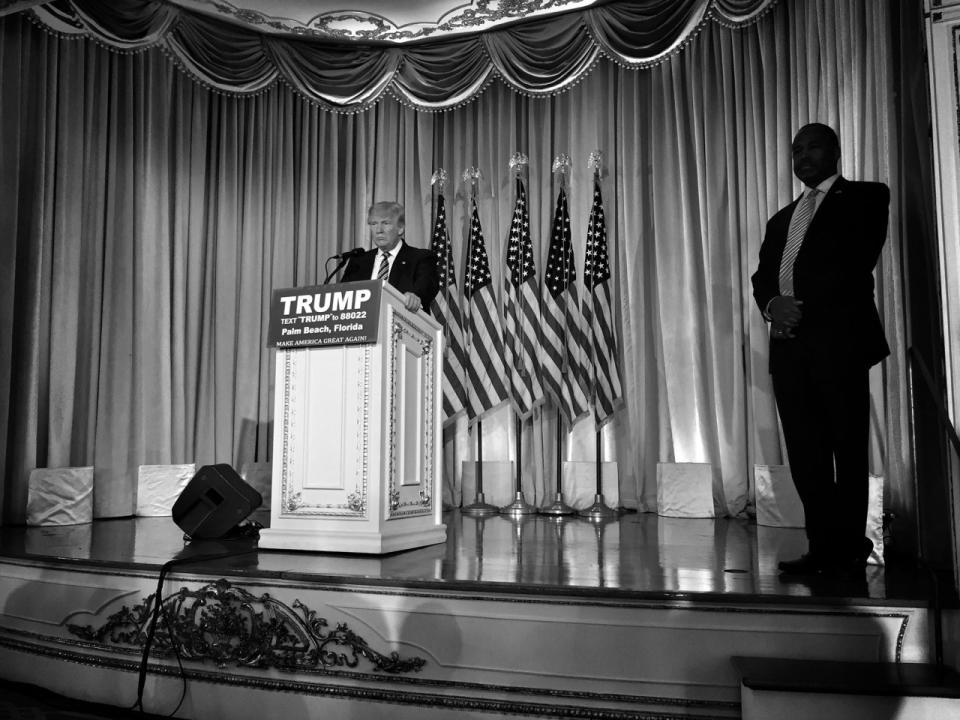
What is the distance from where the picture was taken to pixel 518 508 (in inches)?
210

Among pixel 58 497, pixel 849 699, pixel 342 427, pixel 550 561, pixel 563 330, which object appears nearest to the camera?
pixel 849 699

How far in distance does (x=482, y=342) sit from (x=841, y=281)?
10.8ft

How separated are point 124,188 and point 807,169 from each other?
4.55 meters

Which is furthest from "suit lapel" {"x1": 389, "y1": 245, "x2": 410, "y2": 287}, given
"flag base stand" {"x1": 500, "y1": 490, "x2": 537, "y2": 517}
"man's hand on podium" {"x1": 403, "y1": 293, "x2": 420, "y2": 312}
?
"flag base stand" {"x1": 500, "y1": 490, "x2": 537, "y2": 517}

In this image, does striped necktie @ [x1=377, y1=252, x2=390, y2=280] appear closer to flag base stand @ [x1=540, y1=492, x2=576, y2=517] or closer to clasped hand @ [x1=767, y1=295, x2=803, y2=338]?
clasped hand @ [x1=767, y1=295, x2=803, y2=338]

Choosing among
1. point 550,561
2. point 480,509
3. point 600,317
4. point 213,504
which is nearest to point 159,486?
point 213,504

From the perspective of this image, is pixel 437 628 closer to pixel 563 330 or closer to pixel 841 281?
pixel 841 281

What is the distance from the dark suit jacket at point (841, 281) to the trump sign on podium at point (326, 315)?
4.83 feet

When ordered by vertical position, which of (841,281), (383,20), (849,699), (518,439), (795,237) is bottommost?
(849,699)

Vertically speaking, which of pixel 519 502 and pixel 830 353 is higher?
pixel 830 353

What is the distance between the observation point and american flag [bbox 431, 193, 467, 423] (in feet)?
18.7

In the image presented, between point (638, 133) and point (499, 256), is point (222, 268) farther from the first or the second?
point (638, 133)

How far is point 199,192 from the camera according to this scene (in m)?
5.88

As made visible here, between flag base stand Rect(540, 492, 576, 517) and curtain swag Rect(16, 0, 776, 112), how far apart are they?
9.67ft
